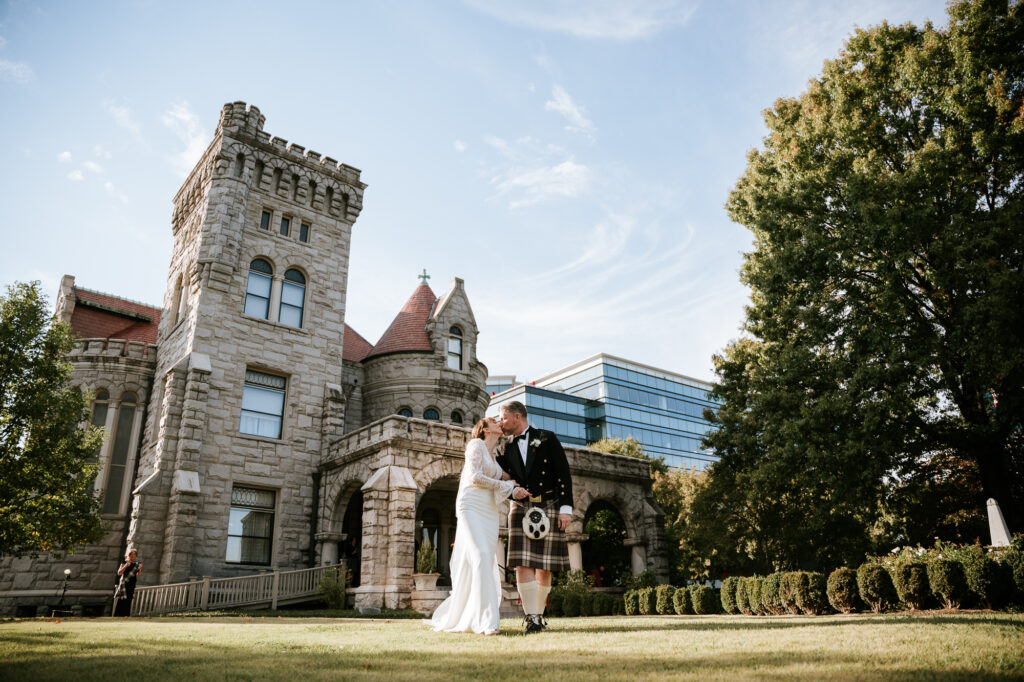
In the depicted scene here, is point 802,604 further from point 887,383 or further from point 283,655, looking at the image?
point 283,655

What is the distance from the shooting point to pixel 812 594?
11.9 m

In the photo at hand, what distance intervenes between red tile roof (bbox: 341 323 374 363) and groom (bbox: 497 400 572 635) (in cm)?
2064

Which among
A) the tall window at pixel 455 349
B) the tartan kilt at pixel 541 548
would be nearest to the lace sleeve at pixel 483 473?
the tartan kilt at pixel 541 548

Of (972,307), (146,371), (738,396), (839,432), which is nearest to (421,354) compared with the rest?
(146,371)

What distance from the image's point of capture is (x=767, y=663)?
3.82 metres

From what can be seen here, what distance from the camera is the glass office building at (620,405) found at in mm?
72312

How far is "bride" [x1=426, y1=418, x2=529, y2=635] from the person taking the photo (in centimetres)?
660

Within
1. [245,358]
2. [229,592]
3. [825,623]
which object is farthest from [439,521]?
[825,623]

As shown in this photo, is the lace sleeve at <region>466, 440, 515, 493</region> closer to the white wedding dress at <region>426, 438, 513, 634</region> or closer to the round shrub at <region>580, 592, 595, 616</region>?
the white wedding dress at <region>426, 438, 513, 634</region>

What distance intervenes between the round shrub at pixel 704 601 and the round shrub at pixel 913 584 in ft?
17.5

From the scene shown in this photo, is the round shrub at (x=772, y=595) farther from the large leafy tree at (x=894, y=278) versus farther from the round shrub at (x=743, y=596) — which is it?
the large leafy tree at (x=894, y=278)

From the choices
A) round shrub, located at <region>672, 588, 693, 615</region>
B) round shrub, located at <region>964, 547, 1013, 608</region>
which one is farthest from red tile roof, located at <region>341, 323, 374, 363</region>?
round shrub, located at <region>964, 547, 1013, 608</region>

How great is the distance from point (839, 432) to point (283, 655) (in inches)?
597

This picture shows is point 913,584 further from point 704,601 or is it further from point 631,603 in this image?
point 631,603
